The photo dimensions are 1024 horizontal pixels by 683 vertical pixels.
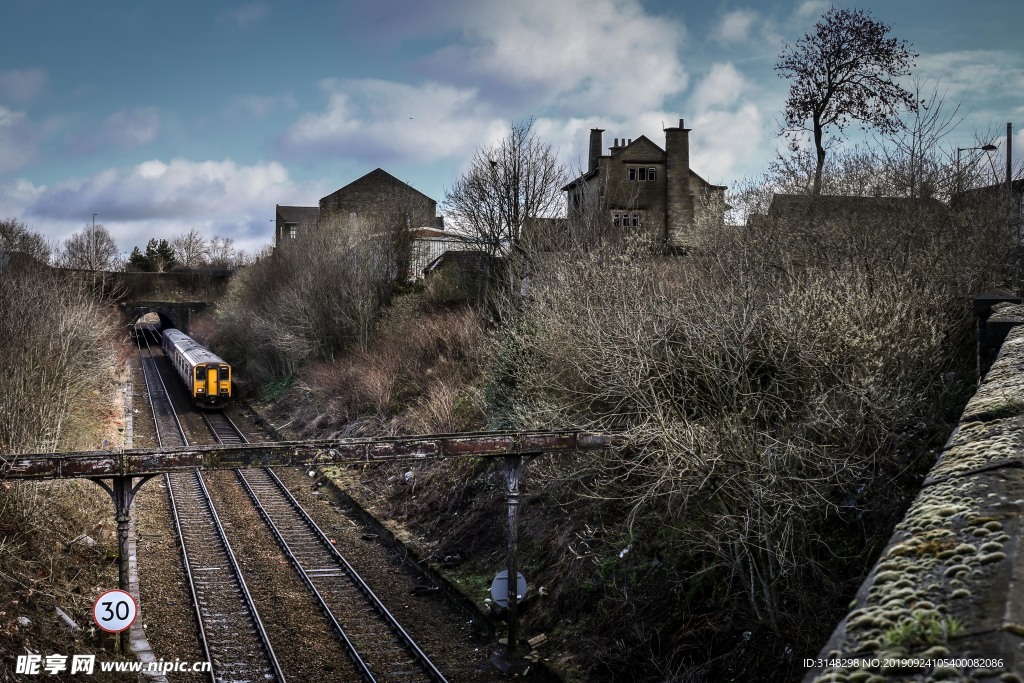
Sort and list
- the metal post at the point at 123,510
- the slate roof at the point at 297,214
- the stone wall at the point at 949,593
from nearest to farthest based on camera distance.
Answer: the stone wall at the point at 949,593 → the metal post at the point at 123,510 → the slate roof at the point at 297,214

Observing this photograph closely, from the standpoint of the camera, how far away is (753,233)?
17.1m

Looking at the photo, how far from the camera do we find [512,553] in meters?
12.3

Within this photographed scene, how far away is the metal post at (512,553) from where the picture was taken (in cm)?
1219

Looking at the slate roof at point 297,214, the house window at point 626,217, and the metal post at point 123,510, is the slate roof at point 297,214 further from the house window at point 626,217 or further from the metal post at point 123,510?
the metal post at point 123,510

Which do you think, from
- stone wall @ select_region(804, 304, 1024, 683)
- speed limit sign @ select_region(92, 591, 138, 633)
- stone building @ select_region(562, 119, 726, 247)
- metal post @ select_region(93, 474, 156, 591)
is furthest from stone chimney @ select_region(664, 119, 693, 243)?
stone wall @ select_region(804, 304, 1024, 683)

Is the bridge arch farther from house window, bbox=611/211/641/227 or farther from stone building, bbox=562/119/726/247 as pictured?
house window, bbox=611/211/641/227

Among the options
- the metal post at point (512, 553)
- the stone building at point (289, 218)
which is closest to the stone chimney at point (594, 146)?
the metal post at point (512, 553)

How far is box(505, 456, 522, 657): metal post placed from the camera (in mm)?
12188

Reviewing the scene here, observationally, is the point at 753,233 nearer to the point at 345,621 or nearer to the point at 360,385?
the point at 345,621

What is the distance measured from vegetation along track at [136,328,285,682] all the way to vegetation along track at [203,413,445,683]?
113 cm

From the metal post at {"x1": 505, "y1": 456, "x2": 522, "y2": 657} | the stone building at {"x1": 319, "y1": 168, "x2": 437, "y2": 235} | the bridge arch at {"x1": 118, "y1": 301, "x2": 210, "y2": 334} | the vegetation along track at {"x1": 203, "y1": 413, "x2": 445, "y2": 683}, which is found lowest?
the vegetation along track at {"x1": 203, "y1": 413, "x2": 445, "y2": 683}

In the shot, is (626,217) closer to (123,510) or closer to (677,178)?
(677,178)

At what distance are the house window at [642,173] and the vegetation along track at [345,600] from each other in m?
19.7

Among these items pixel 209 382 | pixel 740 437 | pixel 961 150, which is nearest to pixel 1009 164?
pixel 961 150
